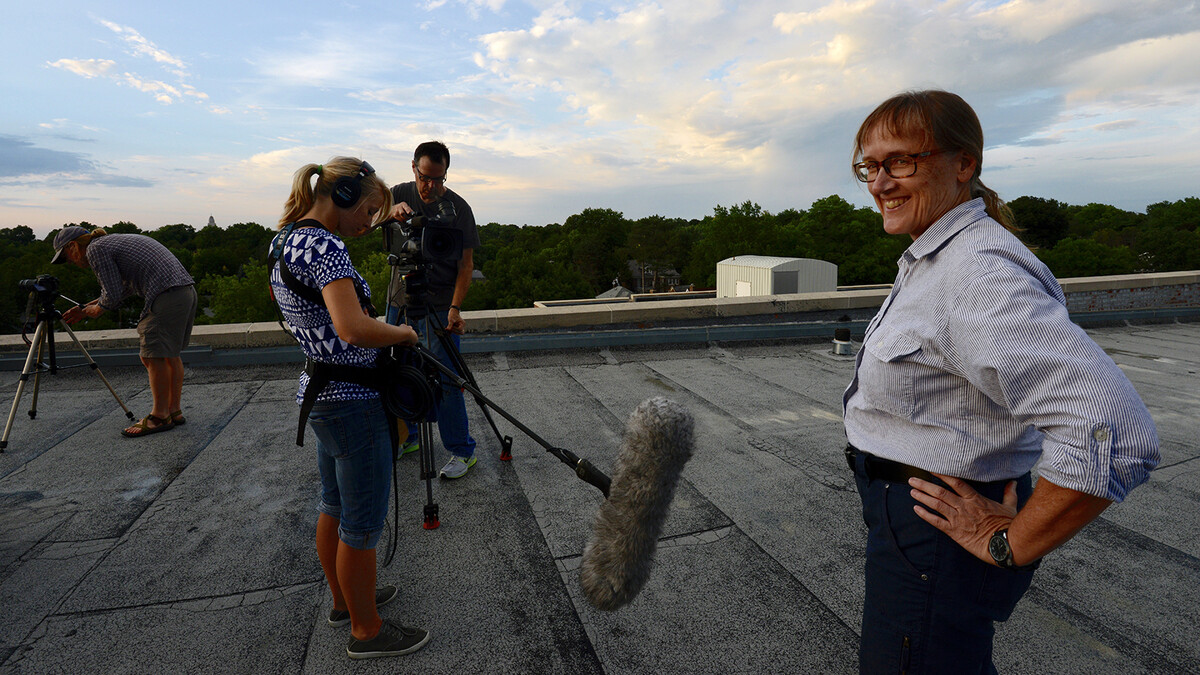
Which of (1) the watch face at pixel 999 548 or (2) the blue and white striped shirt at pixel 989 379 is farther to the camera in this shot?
(1) the watch face at pixel 999 548

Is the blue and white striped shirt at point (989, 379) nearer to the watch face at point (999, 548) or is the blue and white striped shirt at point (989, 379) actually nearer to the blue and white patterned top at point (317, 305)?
the watch face at point (999, 548)

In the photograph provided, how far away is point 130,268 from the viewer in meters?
5.34

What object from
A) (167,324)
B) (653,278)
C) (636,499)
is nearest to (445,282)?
(167,324)

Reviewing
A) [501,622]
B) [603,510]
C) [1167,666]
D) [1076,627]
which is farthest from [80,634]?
[1167,666]

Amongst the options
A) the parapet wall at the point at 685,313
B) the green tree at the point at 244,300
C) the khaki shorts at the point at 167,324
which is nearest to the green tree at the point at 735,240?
the green tree at the point at 244,300

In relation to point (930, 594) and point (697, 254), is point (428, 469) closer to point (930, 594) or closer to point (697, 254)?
point (930, 594)

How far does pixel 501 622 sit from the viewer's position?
2.85 m

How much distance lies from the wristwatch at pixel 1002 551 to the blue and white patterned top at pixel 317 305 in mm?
2046

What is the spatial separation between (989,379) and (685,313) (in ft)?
28.7

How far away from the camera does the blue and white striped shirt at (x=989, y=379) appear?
3.51 ft

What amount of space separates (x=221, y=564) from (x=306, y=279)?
211cm

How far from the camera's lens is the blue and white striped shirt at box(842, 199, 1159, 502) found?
1.07 m

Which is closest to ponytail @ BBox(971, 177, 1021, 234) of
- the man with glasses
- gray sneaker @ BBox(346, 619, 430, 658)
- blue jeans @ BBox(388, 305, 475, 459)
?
gray sneaker @ BBox(346, 619, 430, 658)

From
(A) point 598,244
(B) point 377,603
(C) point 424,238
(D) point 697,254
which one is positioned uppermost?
(A) point 598,244
